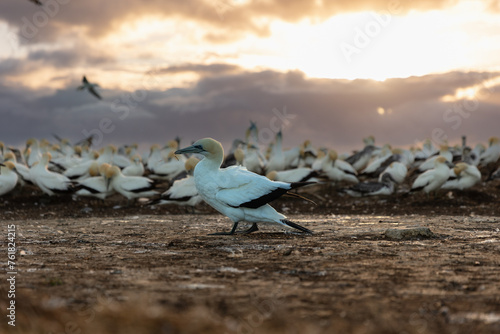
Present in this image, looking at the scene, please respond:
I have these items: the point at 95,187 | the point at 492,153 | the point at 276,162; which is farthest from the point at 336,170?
the point at 492,153

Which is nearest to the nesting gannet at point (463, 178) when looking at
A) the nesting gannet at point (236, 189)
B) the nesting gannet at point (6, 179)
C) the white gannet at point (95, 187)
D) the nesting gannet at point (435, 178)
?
the nesting gannet at point (435, 178)

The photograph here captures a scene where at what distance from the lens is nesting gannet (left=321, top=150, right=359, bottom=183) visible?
77.7 feet

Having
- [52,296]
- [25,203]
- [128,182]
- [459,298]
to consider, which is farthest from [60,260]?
[25,203]

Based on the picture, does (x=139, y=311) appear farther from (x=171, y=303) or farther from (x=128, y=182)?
(x=128, y=182)

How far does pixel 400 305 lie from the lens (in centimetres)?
493

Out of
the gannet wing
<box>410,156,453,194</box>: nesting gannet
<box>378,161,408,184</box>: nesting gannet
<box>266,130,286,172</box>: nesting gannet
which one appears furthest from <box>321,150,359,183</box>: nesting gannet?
the gannet wing

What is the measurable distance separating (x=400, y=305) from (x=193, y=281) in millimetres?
2150

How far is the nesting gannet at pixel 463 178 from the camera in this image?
20.2m

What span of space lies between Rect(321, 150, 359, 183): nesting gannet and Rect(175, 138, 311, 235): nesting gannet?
1431 centimetres

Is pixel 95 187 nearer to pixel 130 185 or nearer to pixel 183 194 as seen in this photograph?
pixel 130 185

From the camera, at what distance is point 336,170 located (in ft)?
77.9

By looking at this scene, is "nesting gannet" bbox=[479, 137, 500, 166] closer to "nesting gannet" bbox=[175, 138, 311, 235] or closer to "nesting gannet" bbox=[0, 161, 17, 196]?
"nesting gannet" bbox=[0, 161, 17, 196]

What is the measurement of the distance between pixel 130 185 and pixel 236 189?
9.79 m

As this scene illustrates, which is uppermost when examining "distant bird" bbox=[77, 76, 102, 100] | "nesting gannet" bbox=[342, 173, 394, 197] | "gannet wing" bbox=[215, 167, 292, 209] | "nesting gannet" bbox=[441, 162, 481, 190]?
"distant bird" bbox=[77, 76, 102, 100]
